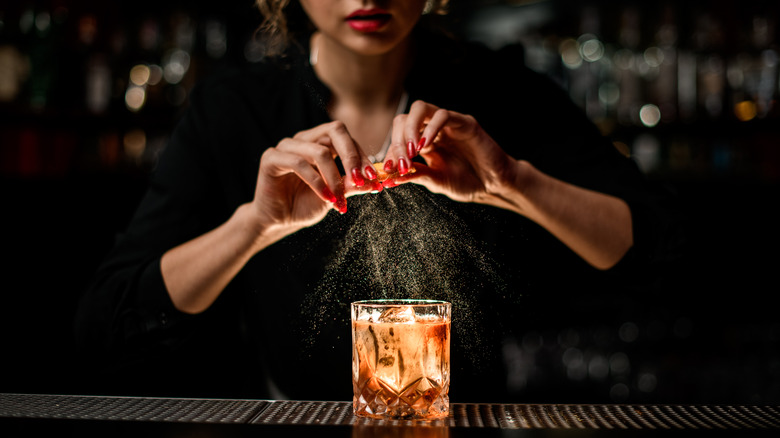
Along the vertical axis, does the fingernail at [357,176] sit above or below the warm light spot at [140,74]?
below

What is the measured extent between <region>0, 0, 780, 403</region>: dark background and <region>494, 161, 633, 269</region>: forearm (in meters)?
1.27

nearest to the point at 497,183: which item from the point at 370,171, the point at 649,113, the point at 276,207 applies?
the point at 370,171

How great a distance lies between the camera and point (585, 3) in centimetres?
288

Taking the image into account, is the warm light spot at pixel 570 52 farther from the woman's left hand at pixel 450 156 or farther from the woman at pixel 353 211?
the woman's left hand at pixel 450 156

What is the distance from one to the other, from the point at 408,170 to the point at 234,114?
72 cm

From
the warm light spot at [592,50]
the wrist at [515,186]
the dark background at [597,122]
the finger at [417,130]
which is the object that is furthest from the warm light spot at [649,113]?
the finger at [417,130]

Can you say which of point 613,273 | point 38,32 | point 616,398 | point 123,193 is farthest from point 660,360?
point 38,32

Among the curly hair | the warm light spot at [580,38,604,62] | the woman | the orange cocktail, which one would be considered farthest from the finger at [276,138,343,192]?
the warm light spot at [580,38,604,62]

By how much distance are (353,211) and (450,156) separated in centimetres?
29

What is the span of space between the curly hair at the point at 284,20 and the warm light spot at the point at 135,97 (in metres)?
1.29

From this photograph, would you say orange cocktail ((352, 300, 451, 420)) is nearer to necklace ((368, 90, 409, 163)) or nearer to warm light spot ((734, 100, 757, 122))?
necklace ((368, 90, 409, 163))

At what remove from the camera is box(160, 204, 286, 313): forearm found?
52.2 inches

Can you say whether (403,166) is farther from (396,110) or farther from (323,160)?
(396,110)

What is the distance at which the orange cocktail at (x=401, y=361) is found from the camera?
0.94m
